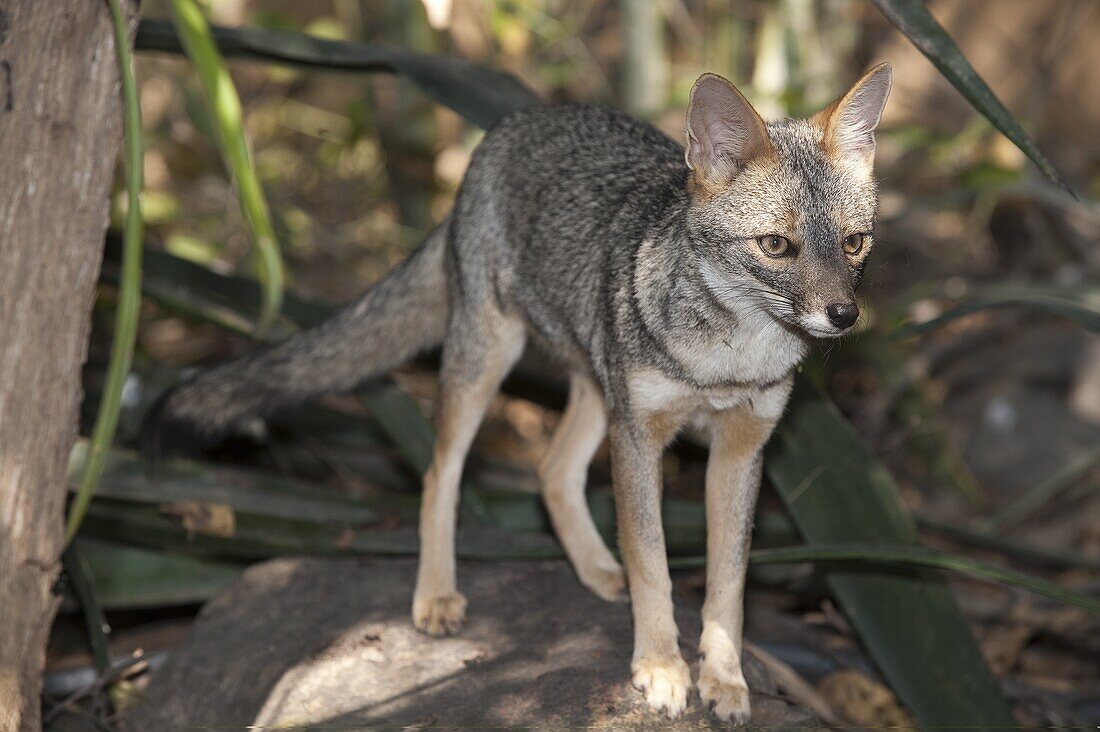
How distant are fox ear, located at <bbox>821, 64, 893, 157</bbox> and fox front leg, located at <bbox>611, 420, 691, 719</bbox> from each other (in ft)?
3.08

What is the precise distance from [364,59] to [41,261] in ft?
4.69

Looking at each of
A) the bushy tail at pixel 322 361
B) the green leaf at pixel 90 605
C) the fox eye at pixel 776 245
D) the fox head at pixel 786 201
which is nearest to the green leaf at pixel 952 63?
the fox head at pixel 786 201

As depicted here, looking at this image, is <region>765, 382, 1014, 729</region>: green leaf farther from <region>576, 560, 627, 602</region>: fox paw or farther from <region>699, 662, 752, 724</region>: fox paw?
<region>699, 662, 752, 724</region>: fox paw

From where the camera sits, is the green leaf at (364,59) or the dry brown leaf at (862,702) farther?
the dry brown leaf at (862,702)

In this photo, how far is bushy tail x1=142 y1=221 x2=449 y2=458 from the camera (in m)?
4.05

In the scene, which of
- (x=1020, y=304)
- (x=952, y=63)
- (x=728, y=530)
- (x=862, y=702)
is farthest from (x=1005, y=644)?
(x=952, y=63)

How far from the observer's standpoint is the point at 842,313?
2.67 metres

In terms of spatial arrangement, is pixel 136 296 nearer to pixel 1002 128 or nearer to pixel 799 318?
pixel 799 318

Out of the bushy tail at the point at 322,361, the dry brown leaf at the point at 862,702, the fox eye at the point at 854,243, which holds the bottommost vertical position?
the dry brown leaf at the point at 862,702

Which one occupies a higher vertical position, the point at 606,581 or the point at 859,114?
the point at 859,114

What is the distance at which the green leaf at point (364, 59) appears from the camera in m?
4.02

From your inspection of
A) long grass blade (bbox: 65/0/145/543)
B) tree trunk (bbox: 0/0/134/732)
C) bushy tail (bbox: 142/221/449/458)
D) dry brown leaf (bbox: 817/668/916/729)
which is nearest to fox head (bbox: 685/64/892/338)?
long grass blade (bbox: 65/0/145/543)

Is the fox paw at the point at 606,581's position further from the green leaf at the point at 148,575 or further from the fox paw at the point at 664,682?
the green leaf at the point at 148,575

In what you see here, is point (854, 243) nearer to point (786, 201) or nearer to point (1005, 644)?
point (786, 201)
